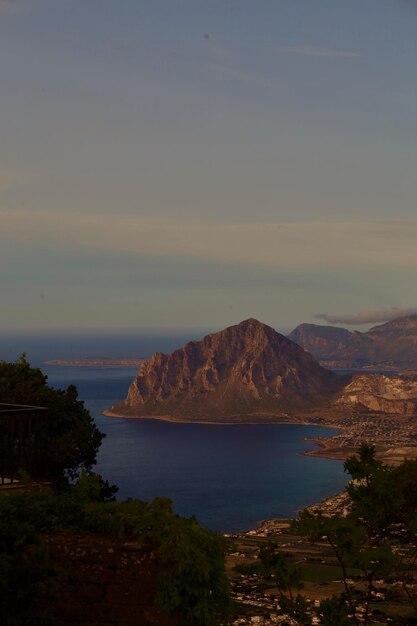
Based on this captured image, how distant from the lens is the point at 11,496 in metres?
14.6

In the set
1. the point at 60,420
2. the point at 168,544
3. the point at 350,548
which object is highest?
the point at 60,420

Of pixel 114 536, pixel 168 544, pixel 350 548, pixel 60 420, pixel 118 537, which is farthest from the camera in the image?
pixel 60 420

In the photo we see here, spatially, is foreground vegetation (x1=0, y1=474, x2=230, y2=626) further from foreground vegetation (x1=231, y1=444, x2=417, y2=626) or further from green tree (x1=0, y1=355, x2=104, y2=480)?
green tree (x1=0, y1=355, x2=104, y2=480)

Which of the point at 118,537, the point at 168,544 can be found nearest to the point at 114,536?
the point at 118,537

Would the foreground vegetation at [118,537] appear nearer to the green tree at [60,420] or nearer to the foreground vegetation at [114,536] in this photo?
the foreground vegetation at [114,536]

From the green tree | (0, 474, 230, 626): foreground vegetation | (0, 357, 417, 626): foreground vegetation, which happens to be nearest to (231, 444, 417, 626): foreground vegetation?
(0, 357, 417, 626): foreground vegetation

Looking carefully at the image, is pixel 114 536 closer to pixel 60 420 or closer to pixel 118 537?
pixel 118 537

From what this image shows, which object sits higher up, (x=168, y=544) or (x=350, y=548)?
(x=168, y=544)

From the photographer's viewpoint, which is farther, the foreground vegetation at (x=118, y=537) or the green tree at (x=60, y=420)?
the green tree at (x=60, y=420)

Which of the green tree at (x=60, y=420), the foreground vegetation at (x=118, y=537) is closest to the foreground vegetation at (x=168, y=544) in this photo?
the foreground vegetation at (x=118, y=537)

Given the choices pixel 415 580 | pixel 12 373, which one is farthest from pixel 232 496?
pixel 12 373

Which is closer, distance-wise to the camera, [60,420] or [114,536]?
[114,536]

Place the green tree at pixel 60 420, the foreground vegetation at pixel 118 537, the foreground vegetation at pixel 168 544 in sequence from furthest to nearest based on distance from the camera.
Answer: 1. the green tree at pixel 60 420
2. the foreground vegetation at pixel 168 544
3. the foreground vegetation at pixel 118 537

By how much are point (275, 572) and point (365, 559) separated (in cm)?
199
